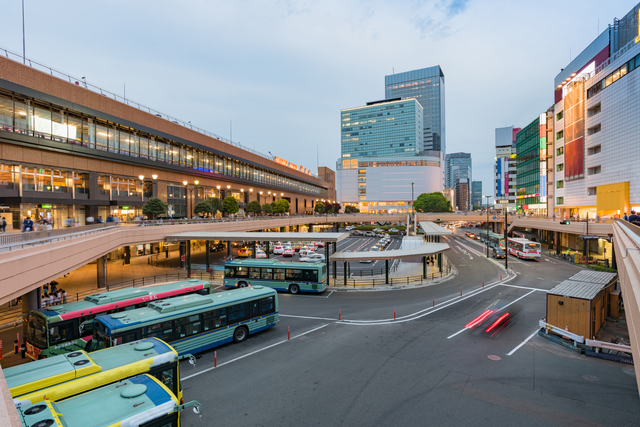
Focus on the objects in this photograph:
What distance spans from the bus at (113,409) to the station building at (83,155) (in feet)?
101

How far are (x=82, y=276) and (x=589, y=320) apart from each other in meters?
45.3

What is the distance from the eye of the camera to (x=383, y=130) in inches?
7023

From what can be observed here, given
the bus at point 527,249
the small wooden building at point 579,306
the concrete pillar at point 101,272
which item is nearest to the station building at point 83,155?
the concrete pillar at point 101,272

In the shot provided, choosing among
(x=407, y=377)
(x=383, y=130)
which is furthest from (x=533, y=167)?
(x=383, y=130)

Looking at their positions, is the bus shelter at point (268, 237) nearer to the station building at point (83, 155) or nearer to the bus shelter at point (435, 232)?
the station building at point (83, 155)

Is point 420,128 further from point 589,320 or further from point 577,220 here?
point 589,320

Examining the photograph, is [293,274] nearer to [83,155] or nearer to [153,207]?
[153,207]

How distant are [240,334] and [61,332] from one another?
8128mm

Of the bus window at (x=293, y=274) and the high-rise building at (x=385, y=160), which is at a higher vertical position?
the high-rise building at (x=385, y=160)

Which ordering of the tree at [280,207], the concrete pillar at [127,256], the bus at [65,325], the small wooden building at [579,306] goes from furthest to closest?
1. the tree at [280,207]
2. the concrete pillar at [127,256]
3. the small wooden building at [579,306]
4. the bus at [65,325]

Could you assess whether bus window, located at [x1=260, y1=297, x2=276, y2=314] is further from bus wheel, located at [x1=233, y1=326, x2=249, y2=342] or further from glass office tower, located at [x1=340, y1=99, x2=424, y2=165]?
glass office tower, located at [x1=340, y1=99, x2=424, y2=165]

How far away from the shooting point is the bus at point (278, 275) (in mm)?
26922

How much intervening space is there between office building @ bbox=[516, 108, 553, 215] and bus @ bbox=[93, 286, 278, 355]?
75.6m

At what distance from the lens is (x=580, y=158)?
53438mm
